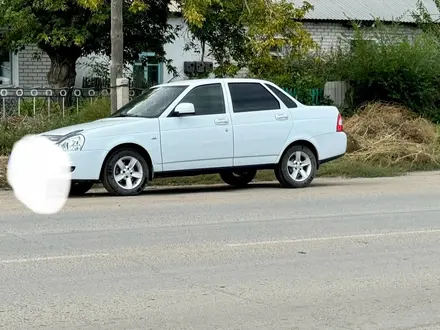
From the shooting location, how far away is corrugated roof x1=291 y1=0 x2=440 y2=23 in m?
33.8

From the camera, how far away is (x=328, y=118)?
15.1 meters

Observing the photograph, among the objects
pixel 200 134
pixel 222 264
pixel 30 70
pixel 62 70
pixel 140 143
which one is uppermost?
pixel 30 70

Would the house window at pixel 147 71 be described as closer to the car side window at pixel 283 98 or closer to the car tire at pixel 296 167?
the car side window at pixel 283 98

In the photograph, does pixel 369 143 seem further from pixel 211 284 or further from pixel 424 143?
pixel 211 284

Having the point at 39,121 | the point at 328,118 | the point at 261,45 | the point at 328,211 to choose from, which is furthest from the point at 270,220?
the point at 261,45

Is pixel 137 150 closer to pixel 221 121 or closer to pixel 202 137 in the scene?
pixel 202 137

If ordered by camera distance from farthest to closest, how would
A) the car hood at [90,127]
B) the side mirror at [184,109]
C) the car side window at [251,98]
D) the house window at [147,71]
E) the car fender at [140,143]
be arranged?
the house window at [147,71]
the car side window at [251,98]
the side mirror at [184,109]
the car hood at [90,127]
the car fender at [140,143]

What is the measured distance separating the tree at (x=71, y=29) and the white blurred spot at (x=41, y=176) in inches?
269

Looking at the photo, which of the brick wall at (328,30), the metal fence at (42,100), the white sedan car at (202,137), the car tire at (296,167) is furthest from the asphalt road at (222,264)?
the brick wall at (328,30)

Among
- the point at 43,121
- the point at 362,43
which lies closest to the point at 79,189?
the point at 43,121

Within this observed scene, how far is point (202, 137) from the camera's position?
13938 mm

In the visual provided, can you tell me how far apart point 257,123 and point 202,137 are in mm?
1013

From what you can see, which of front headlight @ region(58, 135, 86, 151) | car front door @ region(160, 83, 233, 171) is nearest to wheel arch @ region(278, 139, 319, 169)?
car front door @ region(160, 83, 233, 171)

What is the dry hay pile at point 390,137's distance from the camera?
1919cm
